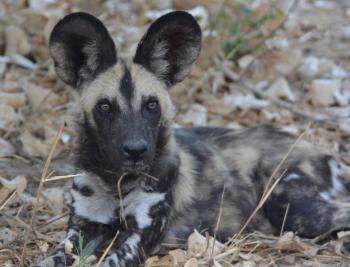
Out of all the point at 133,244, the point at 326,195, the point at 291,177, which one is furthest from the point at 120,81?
the point at 326,195

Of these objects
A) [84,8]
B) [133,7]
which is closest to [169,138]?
[84,8]

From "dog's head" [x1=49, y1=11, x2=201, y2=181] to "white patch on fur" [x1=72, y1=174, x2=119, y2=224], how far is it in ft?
0.25

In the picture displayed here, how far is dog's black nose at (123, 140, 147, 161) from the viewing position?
318 cm

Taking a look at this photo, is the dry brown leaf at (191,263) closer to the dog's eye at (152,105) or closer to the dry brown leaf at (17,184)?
the dog's eye at (152,105)

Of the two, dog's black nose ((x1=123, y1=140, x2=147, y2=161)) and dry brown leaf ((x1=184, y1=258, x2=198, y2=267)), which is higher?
dog's black nose ((x1=123, y1=140, x2=147, y2=161))

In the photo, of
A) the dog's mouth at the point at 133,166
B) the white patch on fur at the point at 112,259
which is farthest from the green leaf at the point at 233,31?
the white patch on fur at the point at 112,259

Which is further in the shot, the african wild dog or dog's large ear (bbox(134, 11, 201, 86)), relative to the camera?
dog's large ear (bbox(134, 11, 201, 86))

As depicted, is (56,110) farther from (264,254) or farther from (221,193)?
(264,254)

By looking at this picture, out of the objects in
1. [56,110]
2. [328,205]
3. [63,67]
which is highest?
[63,67]

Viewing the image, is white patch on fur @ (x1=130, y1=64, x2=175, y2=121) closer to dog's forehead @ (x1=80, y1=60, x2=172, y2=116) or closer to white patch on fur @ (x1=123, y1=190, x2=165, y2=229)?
dog's forehead @ (x1=80, y1=60, x2=172, y2=116)

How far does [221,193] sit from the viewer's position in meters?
3.86

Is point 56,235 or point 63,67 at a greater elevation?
point 63,67

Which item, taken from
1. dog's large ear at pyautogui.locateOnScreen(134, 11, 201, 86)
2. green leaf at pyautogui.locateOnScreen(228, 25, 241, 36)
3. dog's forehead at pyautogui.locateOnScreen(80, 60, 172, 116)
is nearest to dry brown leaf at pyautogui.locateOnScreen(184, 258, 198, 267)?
dog's forehead at pyautogui.locateOnScreen(80, 60, 172, 116)

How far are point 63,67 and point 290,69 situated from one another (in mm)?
2989
